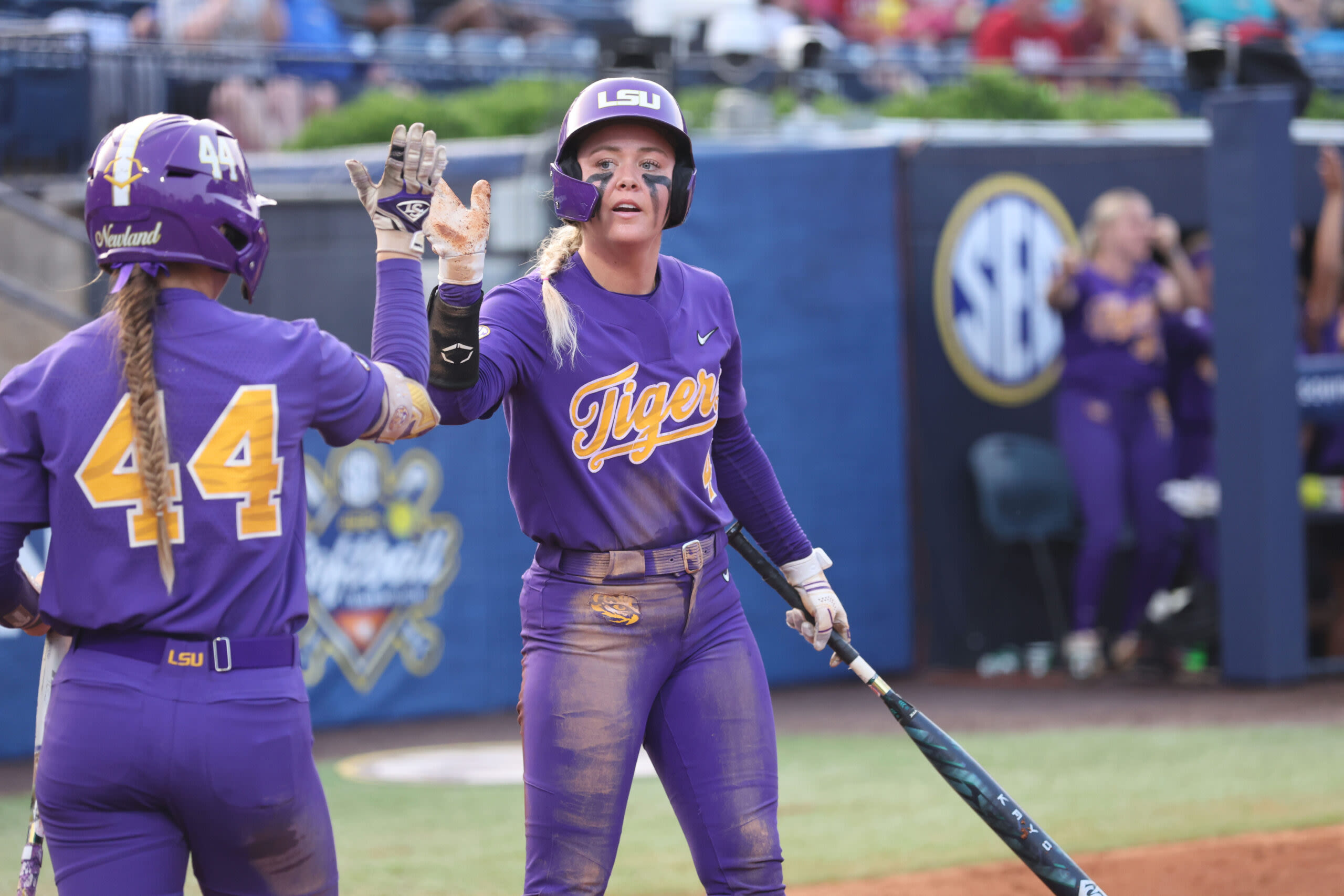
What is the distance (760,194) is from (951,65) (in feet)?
15.8

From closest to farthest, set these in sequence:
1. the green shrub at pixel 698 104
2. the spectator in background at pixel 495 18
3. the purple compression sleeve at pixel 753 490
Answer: the purple compression sleeve at pixel 753 490 → the green shrub at pixel 698 104 → the spectator in background at pixel 495 18

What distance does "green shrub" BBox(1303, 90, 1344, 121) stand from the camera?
12.6m

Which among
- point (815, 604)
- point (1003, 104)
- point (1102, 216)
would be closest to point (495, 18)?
point (1003, 104)

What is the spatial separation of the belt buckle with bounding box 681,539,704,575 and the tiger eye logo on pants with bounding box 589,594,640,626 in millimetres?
148

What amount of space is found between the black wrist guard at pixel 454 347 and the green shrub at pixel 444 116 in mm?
7341

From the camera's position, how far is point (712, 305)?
3.76 metres

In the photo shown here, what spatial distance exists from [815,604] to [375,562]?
4.93 metres

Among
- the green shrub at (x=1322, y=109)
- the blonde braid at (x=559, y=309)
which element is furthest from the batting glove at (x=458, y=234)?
the green shrub at (x=1322, y=109)

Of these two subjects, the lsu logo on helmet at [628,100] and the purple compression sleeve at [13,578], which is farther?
the lsu logo on helmet at [628,100]

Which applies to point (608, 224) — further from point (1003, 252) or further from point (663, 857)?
point (1003, 252)

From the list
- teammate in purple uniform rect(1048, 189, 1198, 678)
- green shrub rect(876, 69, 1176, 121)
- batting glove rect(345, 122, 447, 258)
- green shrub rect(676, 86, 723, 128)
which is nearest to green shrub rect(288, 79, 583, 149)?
green shrub rect(676, 86, 723, 128)

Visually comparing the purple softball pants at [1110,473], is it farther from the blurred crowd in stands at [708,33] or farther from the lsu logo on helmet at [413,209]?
the lsu logo on helmet at [413,209]

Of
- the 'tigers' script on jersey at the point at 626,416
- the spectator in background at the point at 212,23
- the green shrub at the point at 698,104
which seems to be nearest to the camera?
the 'tigers' script on jersey at the point at 626,416

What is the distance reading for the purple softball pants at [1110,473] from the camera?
9367 millimetres
